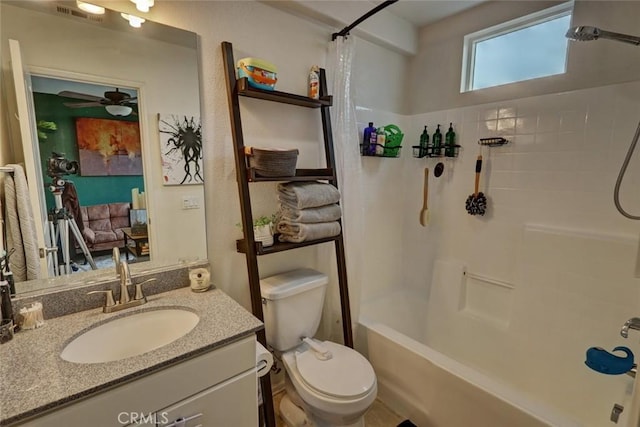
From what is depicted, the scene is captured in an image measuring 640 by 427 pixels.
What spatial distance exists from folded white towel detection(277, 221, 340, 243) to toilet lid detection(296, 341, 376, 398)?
0.59 meters

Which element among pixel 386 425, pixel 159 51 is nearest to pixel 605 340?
pixel 386 425

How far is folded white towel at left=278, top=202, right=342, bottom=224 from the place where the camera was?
158 centimetres

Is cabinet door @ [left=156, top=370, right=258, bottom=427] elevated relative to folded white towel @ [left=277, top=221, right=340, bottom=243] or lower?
lower

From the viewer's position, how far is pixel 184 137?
1.41m

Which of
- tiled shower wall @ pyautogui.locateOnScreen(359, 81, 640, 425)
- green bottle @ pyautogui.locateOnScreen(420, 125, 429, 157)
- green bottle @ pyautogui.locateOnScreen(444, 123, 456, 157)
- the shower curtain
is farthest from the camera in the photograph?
green bottle @ pyautogui.locateOnScreen(420, 125, 429, 157)

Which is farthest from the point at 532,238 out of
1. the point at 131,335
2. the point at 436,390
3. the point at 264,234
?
the point at 131,335

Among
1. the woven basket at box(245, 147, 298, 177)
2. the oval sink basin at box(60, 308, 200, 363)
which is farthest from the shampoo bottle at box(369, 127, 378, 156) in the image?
the oval sink basin at box(60, 308, 200, 363)

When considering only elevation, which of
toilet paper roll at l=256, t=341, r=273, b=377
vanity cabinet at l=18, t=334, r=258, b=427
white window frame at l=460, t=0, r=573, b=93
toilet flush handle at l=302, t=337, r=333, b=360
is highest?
white window frame at l=460, t=0, r=573, b=93

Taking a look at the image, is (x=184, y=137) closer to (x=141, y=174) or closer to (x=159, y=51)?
(x=141, y=174)

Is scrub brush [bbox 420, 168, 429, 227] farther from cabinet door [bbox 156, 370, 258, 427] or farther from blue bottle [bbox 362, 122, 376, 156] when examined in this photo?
cabinet door [bbox 156, 370, 258, 427]

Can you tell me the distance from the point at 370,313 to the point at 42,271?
1.82m

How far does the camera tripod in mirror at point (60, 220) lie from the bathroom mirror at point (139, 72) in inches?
2.7

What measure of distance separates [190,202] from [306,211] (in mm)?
561

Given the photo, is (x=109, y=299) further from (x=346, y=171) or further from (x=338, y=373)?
(x=346, y=171)
